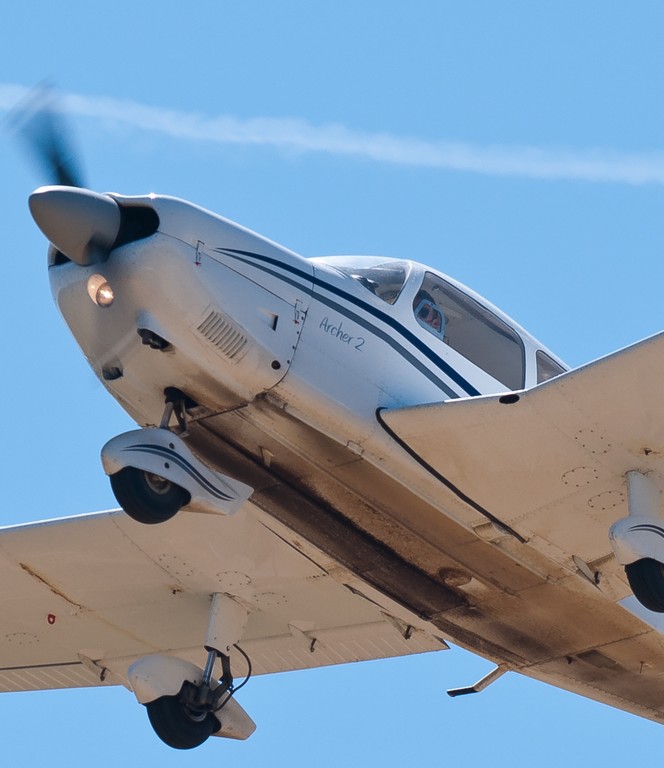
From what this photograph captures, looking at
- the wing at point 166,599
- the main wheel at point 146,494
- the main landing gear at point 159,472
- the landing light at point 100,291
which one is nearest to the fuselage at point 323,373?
the landing light at point 100,291

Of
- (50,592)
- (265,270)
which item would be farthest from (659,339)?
(50,592)

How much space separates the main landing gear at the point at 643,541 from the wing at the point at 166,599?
2629 mm

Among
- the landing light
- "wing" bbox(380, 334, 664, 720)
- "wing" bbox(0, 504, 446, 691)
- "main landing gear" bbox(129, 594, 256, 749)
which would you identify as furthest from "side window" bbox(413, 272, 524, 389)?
"main landing gear" bbox(129, 594, 256, 749)

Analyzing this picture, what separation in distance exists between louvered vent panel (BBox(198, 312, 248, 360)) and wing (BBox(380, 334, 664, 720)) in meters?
1.24

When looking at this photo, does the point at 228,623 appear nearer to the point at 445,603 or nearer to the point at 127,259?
the point at 445,603

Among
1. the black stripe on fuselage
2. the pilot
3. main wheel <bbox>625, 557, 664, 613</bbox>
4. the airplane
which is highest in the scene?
the pilot

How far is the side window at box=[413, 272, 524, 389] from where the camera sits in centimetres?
1330

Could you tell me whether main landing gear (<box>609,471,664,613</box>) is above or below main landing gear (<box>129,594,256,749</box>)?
above

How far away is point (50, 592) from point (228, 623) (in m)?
1.71

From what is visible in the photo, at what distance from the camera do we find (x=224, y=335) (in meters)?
12.1

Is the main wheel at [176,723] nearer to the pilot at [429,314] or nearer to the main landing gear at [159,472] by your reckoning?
the main landing gear at [159,472]

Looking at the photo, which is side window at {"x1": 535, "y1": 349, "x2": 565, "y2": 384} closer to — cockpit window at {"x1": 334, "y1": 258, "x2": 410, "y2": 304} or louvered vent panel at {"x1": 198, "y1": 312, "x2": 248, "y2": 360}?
cockpit window at {"x1": 334, "y1": 258, "x2": 410, "y2": 304}

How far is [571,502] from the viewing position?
12.9 metres

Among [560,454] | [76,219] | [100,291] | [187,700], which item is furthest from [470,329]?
[187,700]
